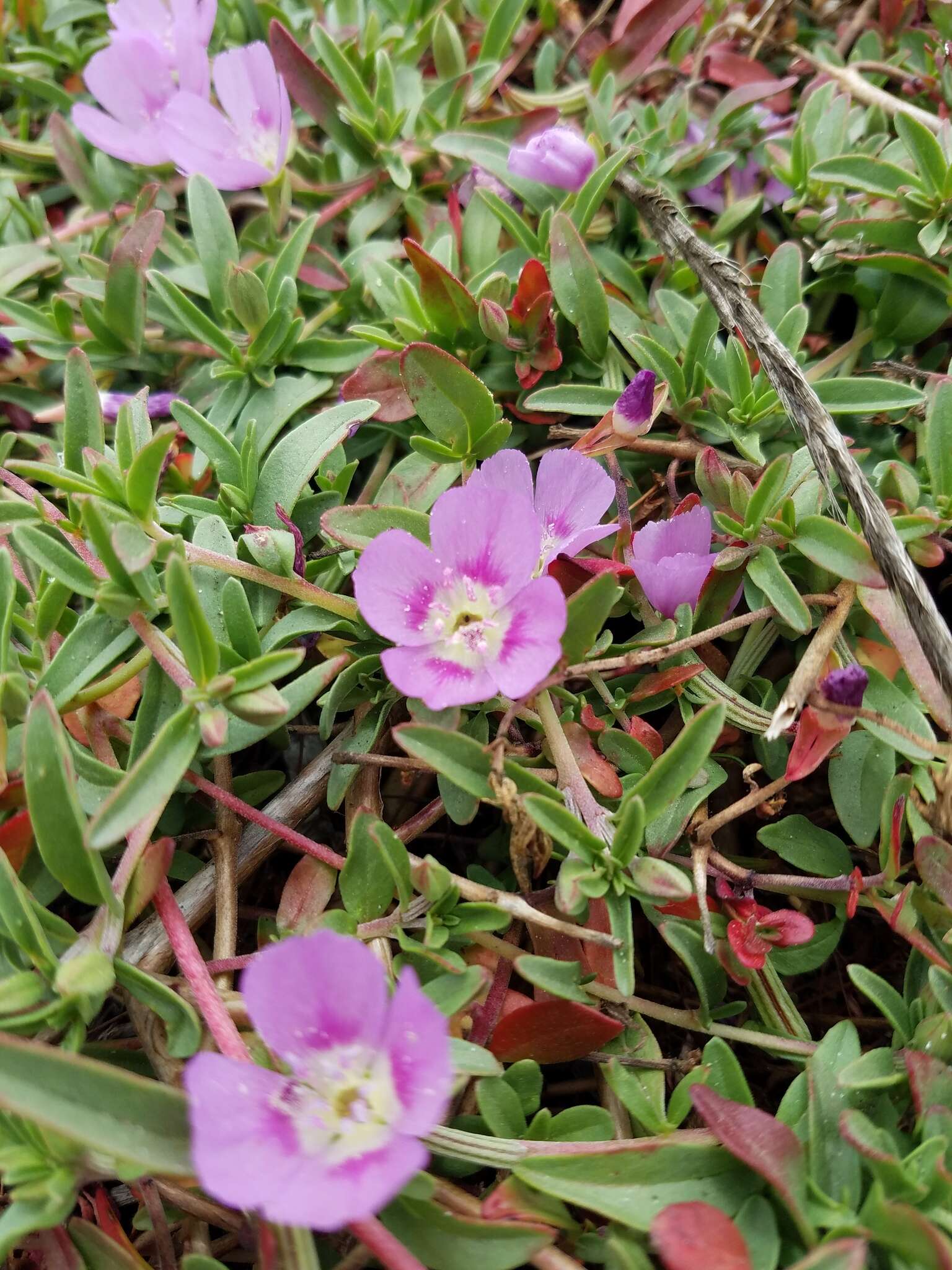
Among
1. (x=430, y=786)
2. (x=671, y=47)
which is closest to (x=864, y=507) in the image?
(x=430, y=786)

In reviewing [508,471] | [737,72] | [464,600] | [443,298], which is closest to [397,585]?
[464,600]

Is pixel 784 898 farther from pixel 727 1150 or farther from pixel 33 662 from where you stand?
pixel 33 662

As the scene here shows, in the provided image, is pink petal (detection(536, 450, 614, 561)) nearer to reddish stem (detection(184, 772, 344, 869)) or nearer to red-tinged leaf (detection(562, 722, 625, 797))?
red-tinged leaf (detection(562, 722, 625, 797))

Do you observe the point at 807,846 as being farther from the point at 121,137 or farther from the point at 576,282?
the point at 121,137

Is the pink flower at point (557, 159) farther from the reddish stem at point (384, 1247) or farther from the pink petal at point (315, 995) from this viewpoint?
the reddish stem at point (384, 1247)

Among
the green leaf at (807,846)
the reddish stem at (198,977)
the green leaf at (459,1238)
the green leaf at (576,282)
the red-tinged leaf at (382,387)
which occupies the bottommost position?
the green leaf at (459,1238)

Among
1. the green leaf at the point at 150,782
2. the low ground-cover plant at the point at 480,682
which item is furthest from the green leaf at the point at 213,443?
the green leaf at the point at 150,782
